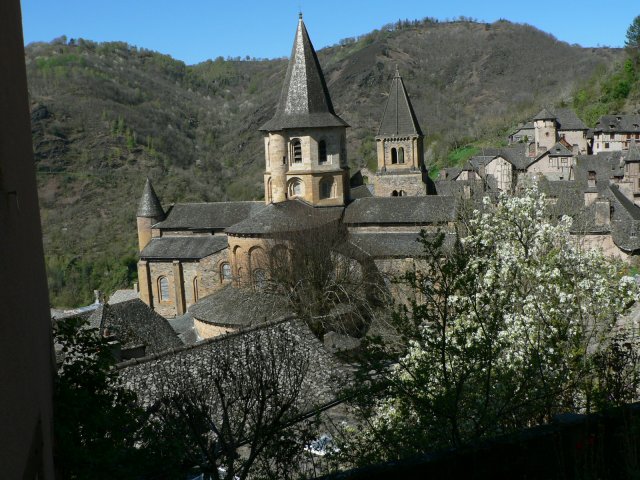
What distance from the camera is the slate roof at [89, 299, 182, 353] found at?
2108 cm

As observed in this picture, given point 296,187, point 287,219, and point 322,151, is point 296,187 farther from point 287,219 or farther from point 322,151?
point 287,219

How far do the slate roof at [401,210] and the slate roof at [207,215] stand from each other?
19.2ft

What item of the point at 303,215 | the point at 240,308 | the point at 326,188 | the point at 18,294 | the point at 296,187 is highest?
the point at 18,294

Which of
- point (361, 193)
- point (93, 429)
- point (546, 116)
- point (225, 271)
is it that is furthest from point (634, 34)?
point (93, 429)

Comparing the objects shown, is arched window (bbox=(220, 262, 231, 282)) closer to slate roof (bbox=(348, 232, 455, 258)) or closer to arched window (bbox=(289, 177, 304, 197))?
arched window (bbox=(289, 177, 304, 197))

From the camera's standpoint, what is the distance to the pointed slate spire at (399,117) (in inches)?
1686

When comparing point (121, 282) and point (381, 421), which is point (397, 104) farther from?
point (381, 421)

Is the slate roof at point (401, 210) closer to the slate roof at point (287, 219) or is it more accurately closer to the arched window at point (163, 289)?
the slate roof at point (287, 219)

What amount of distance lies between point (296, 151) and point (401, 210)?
605 cm

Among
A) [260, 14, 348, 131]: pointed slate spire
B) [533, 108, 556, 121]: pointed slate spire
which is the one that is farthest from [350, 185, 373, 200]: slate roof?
[533, 108, 556, 121]: pointed slate spire

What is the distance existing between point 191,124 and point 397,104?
9103cm

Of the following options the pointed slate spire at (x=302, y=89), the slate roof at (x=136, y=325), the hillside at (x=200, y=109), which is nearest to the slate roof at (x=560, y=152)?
the hillside at (x=200, y=109)

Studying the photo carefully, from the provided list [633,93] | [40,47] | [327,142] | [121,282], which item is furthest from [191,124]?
[327,142]

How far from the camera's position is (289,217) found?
2995 centimetres
